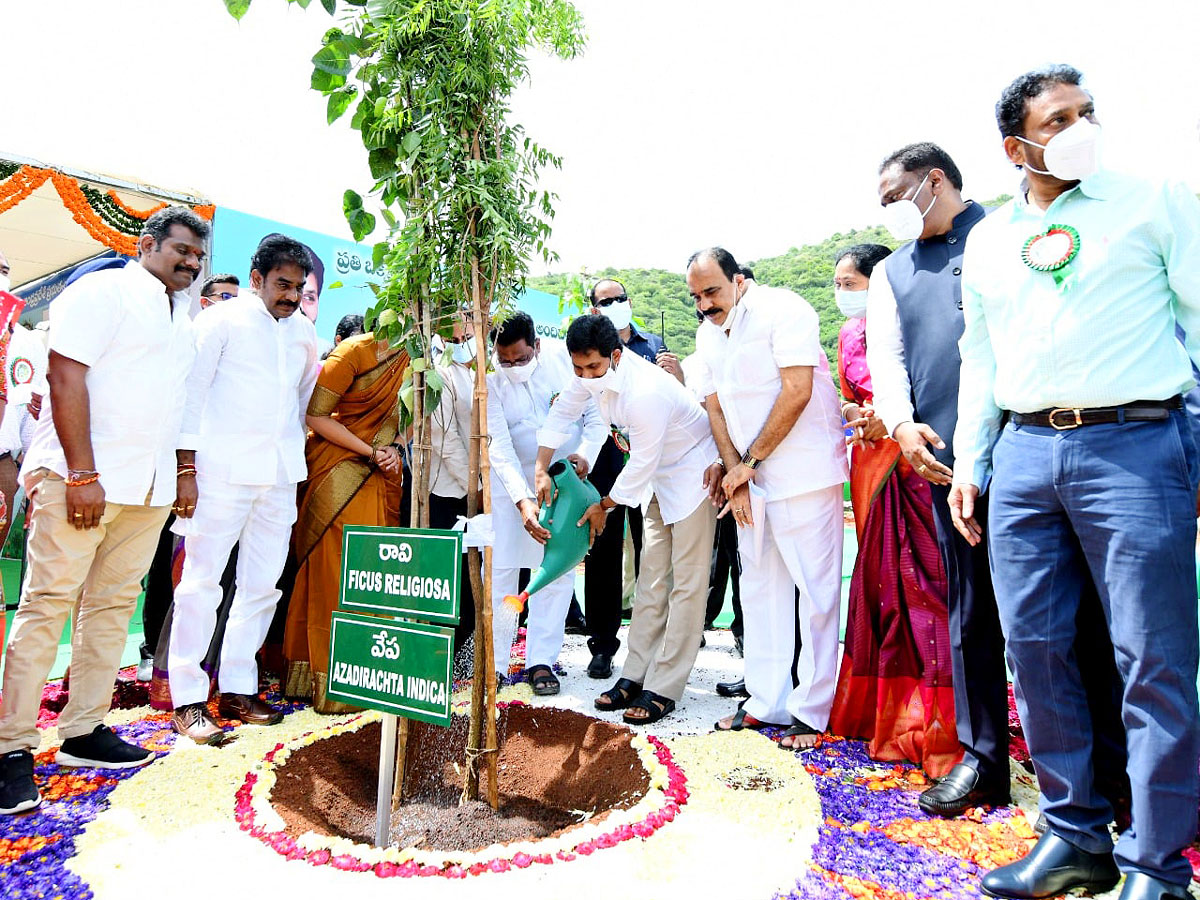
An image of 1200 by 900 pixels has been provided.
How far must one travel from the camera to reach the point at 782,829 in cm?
241

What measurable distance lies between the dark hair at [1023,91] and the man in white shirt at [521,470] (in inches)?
92.1

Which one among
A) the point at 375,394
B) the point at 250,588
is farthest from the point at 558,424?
the point at 250,588

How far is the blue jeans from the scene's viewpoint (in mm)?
1878

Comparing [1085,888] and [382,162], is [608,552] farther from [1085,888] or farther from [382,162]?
[1085,888]

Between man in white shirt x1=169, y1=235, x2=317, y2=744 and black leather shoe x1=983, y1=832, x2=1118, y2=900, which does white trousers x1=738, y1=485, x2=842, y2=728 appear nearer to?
black leather shoe x1=983, y1=832, x2=1118, y2=900

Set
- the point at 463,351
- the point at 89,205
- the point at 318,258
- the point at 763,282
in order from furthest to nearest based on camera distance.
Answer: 1. the point at 763,282
2. the point at 318,258
3. the point at 89,205
4. the point at 463,351

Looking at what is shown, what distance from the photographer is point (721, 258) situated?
11.1ft

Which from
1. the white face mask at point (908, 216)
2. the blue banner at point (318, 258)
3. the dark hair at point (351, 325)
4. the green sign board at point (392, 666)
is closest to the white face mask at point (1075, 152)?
the white face mask at point (908, 216)

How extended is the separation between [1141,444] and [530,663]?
3033 millimetres

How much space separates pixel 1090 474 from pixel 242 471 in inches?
125

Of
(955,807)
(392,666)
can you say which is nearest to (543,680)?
(392,666)

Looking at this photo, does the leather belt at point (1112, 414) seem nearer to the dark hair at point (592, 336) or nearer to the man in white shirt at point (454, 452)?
the dark hair at point (592, 336)

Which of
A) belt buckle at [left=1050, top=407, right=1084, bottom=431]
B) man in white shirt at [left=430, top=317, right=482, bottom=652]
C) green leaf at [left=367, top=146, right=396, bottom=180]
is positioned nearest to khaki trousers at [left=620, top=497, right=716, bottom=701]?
man in white shirt at [left=430, top=317, right=482, bottom=652]

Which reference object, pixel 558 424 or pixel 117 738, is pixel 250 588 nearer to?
pixel 117 738
